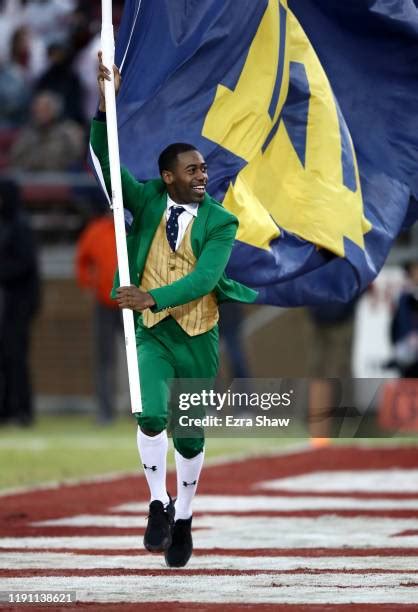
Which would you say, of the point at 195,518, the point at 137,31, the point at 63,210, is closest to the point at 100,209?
the point at 63,210

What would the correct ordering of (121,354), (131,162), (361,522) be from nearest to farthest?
(131,162)
(361,522)
(121,354)

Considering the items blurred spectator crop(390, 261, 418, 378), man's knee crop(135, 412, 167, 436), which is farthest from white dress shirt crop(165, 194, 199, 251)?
blurred spectator crop(390, 261, 418, 378)

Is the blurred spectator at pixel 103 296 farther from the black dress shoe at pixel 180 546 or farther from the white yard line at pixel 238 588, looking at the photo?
the white yard line at pixel 238 588

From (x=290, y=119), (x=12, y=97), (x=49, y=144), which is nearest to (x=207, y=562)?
(x=290, y=119)

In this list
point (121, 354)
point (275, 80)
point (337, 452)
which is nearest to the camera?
point (275, 80)

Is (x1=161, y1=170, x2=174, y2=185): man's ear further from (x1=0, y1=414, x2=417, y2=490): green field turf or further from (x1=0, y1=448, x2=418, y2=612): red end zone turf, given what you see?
(x1=0, y1=414, x2=417, y2=490): green field turf

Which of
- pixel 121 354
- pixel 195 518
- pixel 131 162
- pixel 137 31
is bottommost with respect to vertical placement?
pixel 121 354

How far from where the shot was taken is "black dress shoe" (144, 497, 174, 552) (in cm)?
777

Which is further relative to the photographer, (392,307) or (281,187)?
(392,307)

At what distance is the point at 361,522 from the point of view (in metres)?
10.1

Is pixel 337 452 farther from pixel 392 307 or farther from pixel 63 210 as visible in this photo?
pixel 63 210

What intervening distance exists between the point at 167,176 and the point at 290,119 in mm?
2010

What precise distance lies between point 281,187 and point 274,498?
118 inches

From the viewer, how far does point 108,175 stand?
7.91 metres
